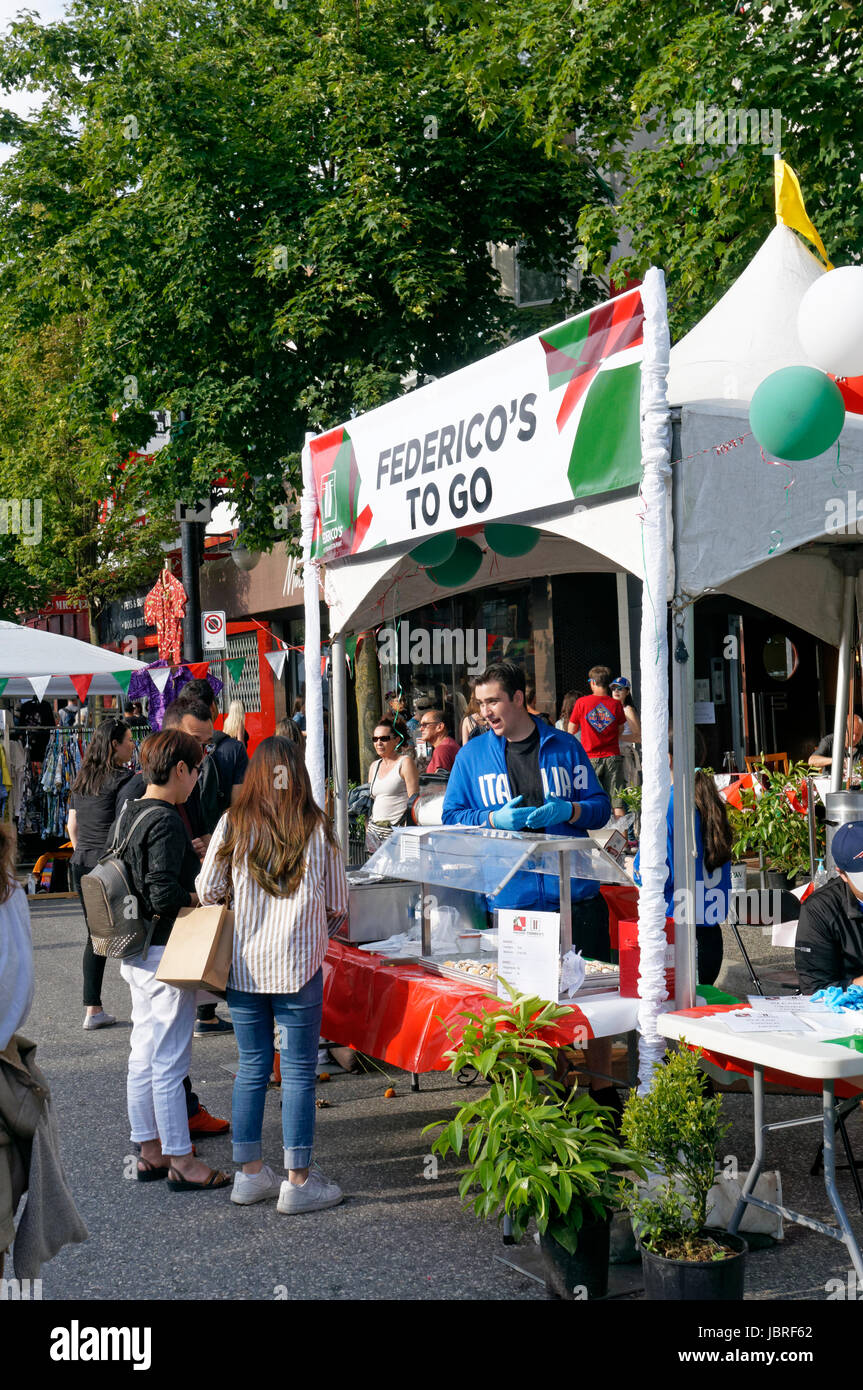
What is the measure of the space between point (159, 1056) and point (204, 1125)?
3.07ft

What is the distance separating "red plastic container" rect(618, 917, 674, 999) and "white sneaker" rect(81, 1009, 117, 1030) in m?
4.58

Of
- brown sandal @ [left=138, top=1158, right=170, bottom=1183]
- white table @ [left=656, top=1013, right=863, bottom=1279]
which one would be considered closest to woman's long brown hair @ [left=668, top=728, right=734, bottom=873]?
white table @ [left=656, top=1013, right=863, bottom=1279]

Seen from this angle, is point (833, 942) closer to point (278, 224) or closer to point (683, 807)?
point (683, 807)

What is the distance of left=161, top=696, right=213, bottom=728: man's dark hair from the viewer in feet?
22.9

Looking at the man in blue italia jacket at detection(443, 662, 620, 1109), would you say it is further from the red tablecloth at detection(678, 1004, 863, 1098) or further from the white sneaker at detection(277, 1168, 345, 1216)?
the white sneaker at detection(277, 1168, 345, 1216)

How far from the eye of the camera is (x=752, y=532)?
457 cm

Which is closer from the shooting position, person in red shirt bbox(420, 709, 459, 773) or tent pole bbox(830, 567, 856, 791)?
tent pole bbox(830, 567, 856, 791)

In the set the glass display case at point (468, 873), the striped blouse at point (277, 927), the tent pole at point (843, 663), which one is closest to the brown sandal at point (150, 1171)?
the striped blouse at point (277, 927)

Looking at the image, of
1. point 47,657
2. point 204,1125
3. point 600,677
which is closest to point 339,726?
point 204,1125

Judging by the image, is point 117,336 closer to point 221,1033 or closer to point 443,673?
point 443,673

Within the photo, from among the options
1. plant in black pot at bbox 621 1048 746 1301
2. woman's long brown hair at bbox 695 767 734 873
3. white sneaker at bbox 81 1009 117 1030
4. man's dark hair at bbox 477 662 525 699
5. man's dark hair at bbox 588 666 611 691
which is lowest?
white sneaker at bbox 81 1009 117 1030

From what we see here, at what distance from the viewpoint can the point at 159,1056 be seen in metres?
5.29

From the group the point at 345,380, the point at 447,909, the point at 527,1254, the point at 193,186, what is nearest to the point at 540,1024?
the point at 527,1254

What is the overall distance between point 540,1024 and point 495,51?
34.0 ft
